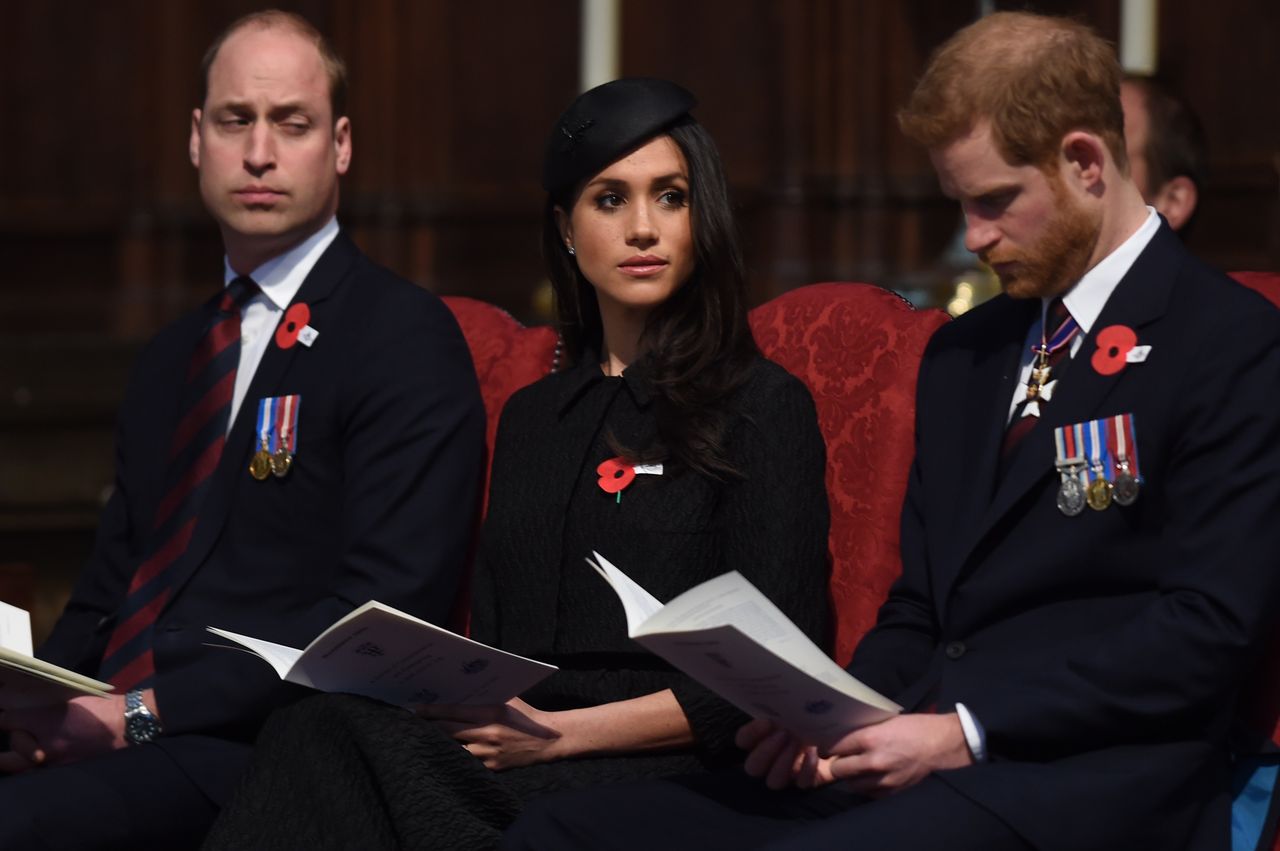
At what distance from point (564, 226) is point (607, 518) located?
0.50 metres

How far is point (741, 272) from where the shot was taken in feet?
9.27

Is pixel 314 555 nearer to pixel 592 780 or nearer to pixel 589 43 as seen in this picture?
pixel 592 780

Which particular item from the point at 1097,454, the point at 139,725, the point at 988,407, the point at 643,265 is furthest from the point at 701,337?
the point at 139,725

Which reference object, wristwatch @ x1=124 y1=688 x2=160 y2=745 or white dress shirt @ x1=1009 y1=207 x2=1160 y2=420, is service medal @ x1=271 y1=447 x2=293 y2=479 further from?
white dress shirt @ x1=1009 y1=207 x2=1160 y2=420

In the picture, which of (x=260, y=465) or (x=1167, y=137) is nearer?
(x=260, y=465)

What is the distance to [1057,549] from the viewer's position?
91.1 inches

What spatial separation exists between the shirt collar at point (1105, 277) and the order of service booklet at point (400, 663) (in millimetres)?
787

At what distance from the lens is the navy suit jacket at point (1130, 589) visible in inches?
85.4

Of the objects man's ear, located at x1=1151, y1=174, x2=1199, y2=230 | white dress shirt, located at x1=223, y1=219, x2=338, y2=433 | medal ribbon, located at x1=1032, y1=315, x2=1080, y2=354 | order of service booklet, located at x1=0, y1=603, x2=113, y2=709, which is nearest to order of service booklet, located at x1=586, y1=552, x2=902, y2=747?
medal ribbon, located at x1=1032, y1=315, x2=1080, y2=354

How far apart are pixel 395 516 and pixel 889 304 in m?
0.80

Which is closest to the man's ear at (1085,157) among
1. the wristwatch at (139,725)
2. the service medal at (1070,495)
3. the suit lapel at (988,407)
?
the suit lapel at (988,407)

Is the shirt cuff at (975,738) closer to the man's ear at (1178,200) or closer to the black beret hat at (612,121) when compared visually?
the black beret hat at (612,121)

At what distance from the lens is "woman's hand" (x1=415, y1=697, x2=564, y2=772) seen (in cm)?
251

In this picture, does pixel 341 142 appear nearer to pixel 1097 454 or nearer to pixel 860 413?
pixel 860 413
